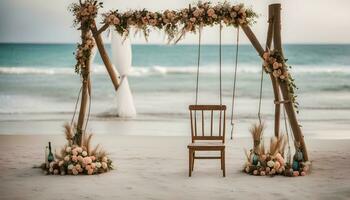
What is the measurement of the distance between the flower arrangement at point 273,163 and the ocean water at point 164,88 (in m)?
3.40

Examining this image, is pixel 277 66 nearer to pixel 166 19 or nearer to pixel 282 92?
pixel 282 92

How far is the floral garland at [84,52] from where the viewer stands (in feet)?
22.1

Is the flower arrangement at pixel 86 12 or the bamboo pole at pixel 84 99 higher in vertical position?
the flower arrangement at pixel 86 12

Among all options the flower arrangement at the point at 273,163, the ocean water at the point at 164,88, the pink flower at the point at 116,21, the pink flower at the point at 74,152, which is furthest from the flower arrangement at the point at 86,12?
the ocean water at the point at 164,88

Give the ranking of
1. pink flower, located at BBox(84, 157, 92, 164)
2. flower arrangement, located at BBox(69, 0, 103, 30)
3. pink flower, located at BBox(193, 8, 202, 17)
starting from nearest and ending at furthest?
1. pink flower, located at BBox(193, 8, 202, 17)
2. pink flower, located at BBox(84, 157, 92, 164)
3. flower arrangement, located at BBox(69, 0, 103, 30)

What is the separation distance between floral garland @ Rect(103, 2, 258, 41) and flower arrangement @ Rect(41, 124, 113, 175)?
1445 millimetres

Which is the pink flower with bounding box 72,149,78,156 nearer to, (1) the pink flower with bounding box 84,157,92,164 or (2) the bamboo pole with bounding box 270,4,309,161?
(1) the pink flower with bounding box 84,157,92,164

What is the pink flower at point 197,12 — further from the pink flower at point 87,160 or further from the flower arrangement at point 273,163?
the pink flower at point 87,160

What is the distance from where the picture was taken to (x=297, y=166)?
21.1ft

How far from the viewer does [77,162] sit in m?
6.52

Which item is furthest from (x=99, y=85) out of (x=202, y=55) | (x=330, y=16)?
(x=330, y=16)

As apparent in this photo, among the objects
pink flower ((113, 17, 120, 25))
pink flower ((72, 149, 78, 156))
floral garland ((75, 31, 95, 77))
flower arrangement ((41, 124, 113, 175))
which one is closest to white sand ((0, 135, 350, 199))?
flower arrangement ((41, 124, 113, 175))

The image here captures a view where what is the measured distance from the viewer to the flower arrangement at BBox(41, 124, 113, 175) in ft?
21.3

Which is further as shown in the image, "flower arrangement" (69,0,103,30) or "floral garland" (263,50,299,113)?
"flower arrangement" (69,0,103,30)
